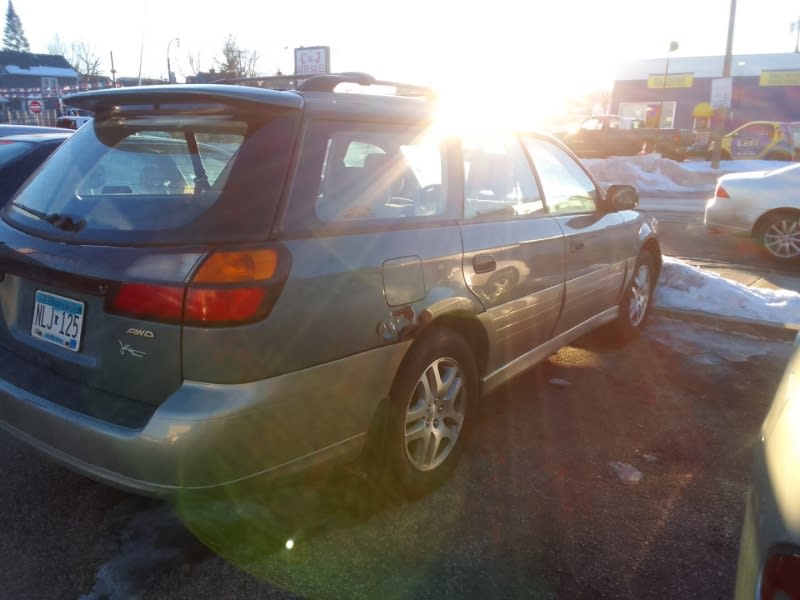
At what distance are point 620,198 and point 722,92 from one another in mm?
16195

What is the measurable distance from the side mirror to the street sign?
624 inches

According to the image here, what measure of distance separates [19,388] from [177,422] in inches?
32.2

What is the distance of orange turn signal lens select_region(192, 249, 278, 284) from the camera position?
7.02ft

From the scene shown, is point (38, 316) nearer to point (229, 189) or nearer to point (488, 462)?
point (229, 189)

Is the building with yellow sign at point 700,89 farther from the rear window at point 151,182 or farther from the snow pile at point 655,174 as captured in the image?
the rear window at point 151,182

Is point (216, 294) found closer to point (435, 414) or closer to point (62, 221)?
point (62, 221)

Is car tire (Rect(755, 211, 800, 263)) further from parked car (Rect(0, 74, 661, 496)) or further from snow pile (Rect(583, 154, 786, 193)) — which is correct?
snow pile (Rect(583, 154, 786, 193))

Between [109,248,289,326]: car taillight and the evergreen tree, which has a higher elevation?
the evergreen tree

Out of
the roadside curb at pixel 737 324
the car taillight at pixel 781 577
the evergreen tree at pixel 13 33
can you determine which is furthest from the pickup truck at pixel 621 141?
the evergreen tree at pixel 13 33

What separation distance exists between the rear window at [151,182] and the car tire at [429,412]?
3.10 feet

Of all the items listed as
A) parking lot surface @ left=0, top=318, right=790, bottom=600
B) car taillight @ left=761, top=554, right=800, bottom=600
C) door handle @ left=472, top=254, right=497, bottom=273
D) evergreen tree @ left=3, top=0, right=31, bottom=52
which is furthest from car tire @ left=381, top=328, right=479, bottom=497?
evergreen tree @ left=3, top=0, right=31, bottom=52

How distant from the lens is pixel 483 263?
3.12 meters

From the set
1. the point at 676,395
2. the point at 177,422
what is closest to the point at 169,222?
the point at 177,422

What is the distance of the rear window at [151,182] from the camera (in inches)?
89.0
